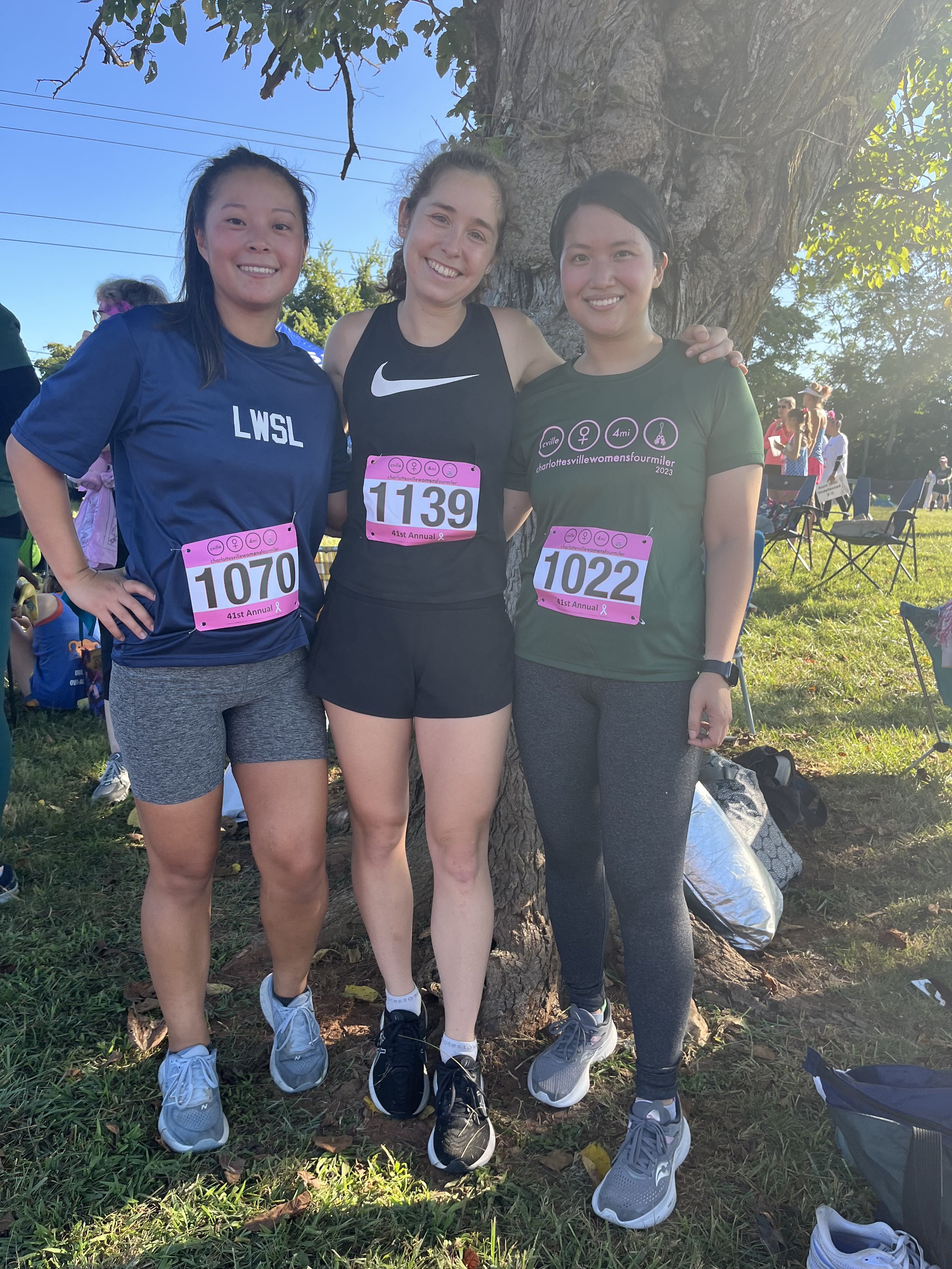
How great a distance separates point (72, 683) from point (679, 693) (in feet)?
16.0

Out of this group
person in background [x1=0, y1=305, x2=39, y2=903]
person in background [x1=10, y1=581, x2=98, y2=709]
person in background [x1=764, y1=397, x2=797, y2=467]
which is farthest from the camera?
person in background [x1=764, y1=397, x2=797, y2=467]

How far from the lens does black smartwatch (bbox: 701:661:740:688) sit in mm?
1745

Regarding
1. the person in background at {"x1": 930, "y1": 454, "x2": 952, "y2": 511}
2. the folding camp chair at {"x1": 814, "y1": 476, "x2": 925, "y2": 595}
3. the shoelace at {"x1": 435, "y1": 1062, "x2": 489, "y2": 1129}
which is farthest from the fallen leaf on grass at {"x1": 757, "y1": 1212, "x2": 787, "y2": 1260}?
the person in background at {"x1": 930, "y1": 454, "x2": 952, "y2": 511}

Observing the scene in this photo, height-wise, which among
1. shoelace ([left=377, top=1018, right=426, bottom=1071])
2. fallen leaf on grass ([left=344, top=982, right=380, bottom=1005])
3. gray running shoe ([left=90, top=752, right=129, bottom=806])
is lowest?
gray running shoe ([left=90, top=752, right=129, bottom=806])

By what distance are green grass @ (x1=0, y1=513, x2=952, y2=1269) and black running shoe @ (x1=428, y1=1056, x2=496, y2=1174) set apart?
5cm

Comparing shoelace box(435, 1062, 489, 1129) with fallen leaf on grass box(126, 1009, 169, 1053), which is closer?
shoelace box(435, 1062, 489, 1129)

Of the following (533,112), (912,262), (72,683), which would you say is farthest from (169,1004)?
(912,262)

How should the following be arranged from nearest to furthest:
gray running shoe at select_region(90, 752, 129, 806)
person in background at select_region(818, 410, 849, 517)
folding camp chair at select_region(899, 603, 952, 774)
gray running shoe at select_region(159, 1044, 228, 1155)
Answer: gray running shoe at select_region(159, 1044, 228, 1155), folding camp chair at select_region(899, 603, 952, 774), gray running shoe at select_region(90, 752, 129, 806), person in background at select_region(818, 410, 849, 517)

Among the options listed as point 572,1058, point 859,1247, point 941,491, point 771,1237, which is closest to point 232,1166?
point 572,1058

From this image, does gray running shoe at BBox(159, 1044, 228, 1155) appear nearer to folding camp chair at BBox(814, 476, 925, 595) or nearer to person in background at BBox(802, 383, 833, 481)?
folding camp chair at BBox(814, 476, 925, 595)

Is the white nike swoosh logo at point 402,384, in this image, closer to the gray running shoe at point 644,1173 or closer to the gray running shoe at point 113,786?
the gray running shoe at point 644,1173

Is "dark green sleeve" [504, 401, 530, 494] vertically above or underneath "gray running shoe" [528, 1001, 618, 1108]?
above

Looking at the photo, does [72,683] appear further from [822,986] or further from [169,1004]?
[822,986]

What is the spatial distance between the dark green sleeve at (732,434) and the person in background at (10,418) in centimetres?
233
